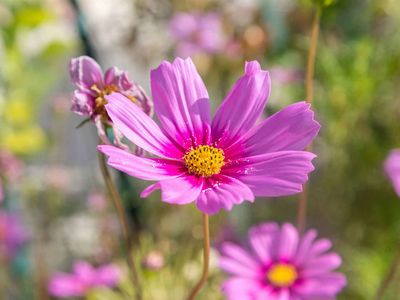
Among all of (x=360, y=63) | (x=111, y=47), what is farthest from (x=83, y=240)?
(x=360, y=63)

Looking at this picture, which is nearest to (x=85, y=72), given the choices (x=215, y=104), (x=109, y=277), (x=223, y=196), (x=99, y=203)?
(x=223, y=196)

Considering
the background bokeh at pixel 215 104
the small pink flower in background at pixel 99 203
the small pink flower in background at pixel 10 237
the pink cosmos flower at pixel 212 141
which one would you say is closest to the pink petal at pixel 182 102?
the pink cosmos flower at pixel 212 141

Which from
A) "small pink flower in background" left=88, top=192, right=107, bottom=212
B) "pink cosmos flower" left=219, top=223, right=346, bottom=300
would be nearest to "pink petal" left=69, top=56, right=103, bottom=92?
"pink cosmos flower" left=219, top=223, right=346, bottom=300

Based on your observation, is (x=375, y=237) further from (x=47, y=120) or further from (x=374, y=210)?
(x=47, y=120)

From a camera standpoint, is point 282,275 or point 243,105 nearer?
point 243,105

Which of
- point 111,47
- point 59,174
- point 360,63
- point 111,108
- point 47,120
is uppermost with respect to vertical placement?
point 111,47

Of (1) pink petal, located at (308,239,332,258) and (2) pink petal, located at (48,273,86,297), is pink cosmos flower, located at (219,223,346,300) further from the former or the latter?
(2) pink petal, located at (48,273,86,297)

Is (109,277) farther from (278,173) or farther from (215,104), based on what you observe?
(215,104)
